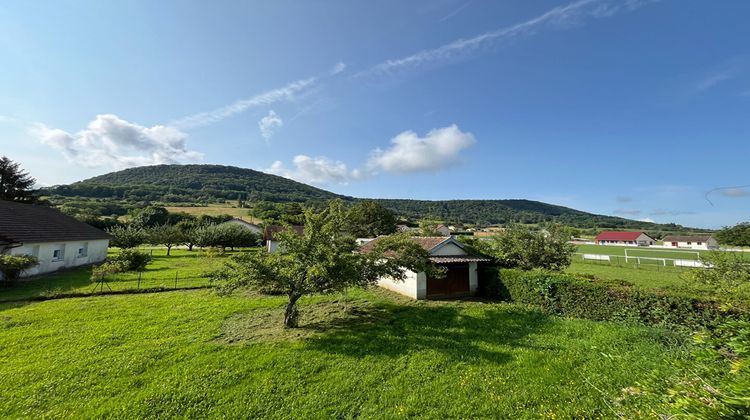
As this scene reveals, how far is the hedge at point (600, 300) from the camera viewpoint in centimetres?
988

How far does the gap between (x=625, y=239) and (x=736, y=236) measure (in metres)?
25.2

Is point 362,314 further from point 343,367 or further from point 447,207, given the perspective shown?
point 447,207

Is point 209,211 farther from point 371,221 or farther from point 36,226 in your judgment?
point 36,226

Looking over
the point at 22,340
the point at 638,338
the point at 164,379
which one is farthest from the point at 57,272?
the point at 638,338

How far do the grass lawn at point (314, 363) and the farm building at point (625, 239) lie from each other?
319ft

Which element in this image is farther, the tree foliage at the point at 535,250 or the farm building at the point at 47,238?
the farm building at the point at 47,238

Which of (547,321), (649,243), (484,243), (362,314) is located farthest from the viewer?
(649,243)

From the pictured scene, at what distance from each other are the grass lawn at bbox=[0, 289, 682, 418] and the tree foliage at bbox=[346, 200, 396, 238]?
51.3 meters

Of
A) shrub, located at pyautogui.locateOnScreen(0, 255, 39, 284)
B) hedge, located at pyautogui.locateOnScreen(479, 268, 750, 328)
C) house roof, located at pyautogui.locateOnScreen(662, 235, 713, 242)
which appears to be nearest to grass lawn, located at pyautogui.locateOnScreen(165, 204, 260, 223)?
shrub, located at pyautogui.locateOnScreen(0, 255, 39, 284)

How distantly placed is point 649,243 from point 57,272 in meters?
119

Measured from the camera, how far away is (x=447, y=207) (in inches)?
6329

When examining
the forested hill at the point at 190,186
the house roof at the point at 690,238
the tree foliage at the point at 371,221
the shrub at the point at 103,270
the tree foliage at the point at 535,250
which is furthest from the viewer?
the forested hill at the point at 190,186

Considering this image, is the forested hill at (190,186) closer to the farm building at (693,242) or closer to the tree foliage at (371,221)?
the tree foliage at (371,221)

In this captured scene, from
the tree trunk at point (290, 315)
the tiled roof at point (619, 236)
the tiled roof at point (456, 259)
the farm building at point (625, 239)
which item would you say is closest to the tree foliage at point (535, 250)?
the tiled roof at point (456, 259)
